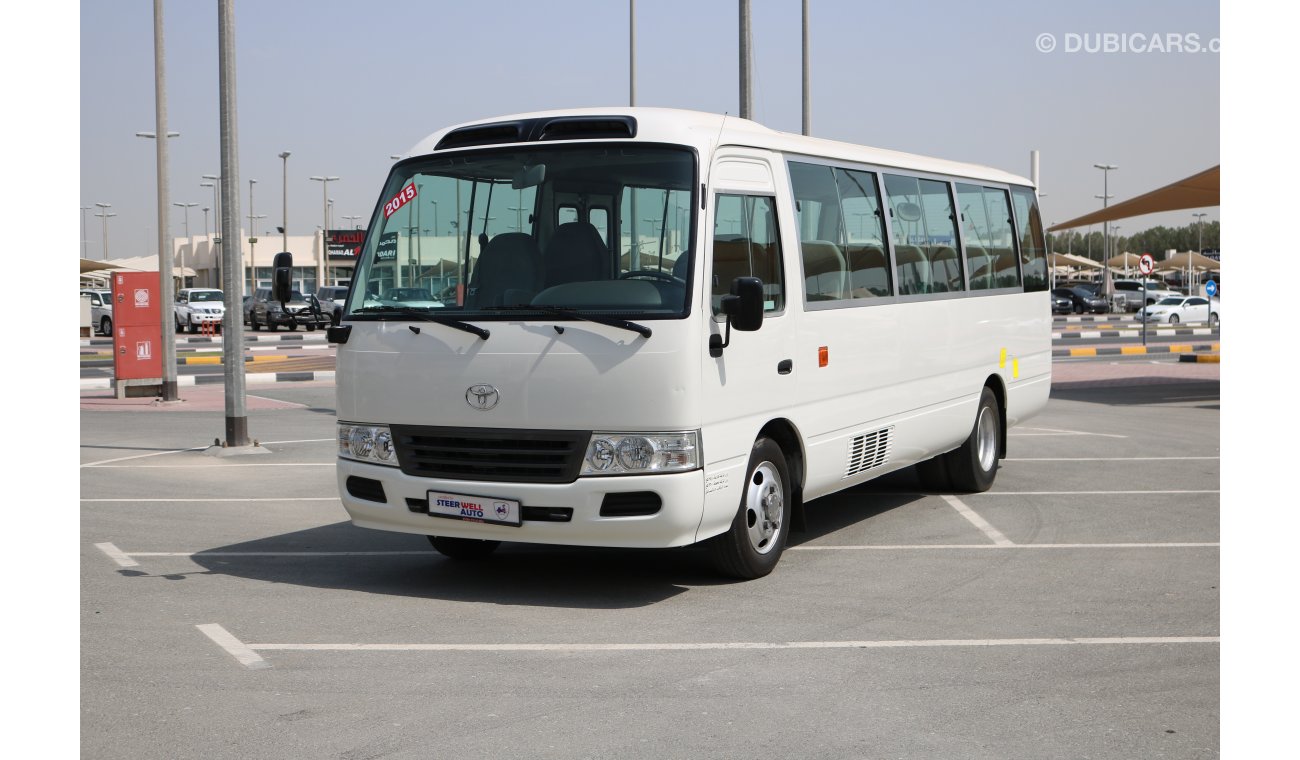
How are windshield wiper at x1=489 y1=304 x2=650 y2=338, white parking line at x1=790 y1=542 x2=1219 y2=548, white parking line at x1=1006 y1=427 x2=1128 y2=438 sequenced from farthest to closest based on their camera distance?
1. white parking line at x1=1006 y1=427 x2=1128 y2=438
2. white parking line at x1=790 y1=542 x2=1219 y2=548
3. windshield wiper at x1=489 y1=304 x2=650 y2=338

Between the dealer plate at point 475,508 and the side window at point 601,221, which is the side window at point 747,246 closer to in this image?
the side window at point 601,221

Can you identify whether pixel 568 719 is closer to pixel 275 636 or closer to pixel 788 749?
pixel 788 749

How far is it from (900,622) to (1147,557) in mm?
2497

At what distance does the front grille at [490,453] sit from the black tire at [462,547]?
113 centimetres

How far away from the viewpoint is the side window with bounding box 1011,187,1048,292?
499 inches

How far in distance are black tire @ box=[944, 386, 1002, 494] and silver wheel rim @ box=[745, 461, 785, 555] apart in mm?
3529

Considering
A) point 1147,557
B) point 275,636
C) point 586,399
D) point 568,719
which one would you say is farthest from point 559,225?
point 1147,557

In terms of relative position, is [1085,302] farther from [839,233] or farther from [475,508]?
[475,508]

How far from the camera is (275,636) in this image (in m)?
6.81

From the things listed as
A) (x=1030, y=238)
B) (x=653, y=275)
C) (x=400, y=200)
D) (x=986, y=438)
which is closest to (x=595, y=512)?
(x=653, y=275)

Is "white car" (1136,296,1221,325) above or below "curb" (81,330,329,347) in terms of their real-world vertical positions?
above

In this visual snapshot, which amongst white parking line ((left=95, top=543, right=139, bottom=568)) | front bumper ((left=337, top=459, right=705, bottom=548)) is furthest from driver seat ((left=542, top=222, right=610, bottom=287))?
white parking line ((left=95, top=543, right=139, bottom=568))

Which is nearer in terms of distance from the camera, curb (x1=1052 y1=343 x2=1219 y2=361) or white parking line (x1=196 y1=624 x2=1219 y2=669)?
white parking line (x1=196 y1=624 x2=1219 y2=669)

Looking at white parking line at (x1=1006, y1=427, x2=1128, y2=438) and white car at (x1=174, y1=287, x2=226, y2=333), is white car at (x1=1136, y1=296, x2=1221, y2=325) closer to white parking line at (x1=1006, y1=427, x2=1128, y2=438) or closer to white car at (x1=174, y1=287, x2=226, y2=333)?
white car at (x1=174, y1=287, x2=226, y2=333)
